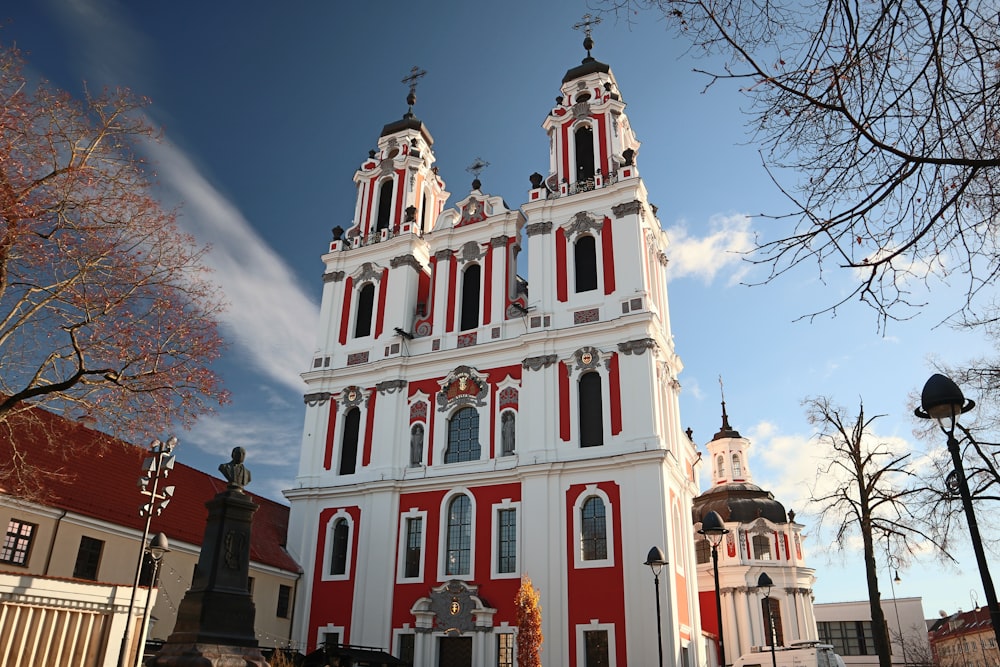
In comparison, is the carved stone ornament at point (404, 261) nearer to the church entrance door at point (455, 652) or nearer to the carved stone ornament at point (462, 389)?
the carved stone ornament at point (462, 389)

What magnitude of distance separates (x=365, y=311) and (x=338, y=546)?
9.88m

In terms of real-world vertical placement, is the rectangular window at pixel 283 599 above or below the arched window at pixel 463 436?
below

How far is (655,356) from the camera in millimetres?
26359

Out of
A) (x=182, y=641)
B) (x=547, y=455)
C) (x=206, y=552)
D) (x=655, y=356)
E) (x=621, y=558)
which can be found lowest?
(x=182, y=641)

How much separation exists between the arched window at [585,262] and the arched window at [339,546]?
1256cm

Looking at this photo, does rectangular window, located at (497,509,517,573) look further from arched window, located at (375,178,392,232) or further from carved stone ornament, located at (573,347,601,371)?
arched window, located at (375,178,392,232)

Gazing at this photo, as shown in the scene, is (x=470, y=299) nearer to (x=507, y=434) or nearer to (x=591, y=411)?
(x=507, y=434)

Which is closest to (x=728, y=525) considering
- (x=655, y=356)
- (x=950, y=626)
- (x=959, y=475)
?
(x=655, y=356)

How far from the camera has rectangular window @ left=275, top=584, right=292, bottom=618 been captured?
26.7 meters

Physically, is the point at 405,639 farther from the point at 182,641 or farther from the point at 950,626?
the point at 950,626

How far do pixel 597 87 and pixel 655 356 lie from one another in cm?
1321

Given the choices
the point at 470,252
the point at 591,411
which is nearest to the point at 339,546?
the point at 591,411

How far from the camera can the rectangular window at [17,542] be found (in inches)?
717

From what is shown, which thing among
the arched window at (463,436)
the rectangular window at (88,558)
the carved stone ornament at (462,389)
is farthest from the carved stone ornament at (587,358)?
the rectangular window at (88,558)
